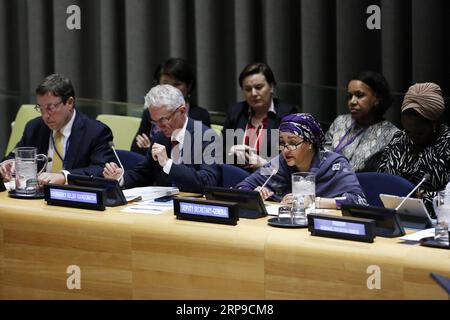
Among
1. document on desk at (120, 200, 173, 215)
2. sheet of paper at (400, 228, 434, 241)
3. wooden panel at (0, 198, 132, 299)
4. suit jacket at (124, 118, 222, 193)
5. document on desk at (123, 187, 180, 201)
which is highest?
suit jacket at (124, 118, 222, 193)

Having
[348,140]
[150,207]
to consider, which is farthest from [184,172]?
[348,140]

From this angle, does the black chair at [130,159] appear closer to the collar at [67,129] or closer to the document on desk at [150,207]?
the collar at [67,129]

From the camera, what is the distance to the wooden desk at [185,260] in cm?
339

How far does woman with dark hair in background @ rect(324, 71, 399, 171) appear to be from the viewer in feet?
16.7

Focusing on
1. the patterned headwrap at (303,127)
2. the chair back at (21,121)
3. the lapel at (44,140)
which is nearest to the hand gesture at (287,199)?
the patterned headwrap at (303,127)

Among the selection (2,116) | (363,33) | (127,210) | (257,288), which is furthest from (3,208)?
(2,116)

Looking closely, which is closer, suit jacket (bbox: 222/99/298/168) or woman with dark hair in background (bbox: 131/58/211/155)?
suit jacket (bbox: 222/99/298/168)

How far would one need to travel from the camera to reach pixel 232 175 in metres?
4.77

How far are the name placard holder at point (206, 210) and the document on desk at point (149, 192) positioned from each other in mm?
466

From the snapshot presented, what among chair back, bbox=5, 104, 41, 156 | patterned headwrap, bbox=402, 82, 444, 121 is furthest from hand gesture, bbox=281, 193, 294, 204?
chair back, bbox=5, 104, 41, 156

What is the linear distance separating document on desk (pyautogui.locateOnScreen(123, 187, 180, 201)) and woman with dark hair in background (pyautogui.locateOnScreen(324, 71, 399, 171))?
1094mm

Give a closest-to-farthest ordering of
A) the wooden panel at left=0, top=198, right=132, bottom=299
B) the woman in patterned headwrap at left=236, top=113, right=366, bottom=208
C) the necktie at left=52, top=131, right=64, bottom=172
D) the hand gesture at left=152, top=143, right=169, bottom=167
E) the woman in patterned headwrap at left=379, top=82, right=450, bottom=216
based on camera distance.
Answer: the wooden panel at left=0, top=198, right=132, bottom=299
the woman in patterned headwrap at left=236, top=113, right=366, bottom=208
the hand gesture at left=152, top=143, right=169, bottom=167
the woman in patterned headwrap at left=379, top=82, right=450, bottom=216
the necktie at left=52, top=131, right=64, bottom=172

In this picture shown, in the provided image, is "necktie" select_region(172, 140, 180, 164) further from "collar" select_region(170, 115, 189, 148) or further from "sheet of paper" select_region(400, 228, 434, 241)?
"sheet of paper" select_region(400, 228, 434, 241)

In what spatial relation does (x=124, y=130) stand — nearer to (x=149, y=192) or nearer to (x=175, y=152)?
(x=175, y=152)
